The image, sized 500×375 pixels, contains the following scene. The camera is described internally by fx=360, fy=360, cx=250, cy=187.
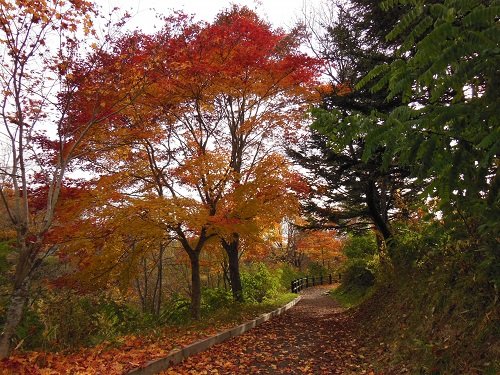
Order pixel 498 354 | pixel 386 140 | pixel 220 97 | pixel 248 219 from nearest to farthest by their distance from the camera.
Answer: pixel 386 140 < pixel 498 354 < pixel 248 219 < pixel 220 97

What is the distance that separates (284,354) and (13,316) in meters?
4.89

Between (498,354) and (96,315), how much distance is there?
24.7 feet

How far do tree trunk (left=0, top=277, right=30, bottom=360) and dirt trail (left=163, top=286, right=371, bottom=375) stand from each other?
2322mm

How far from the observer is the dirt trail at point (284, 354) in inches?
242

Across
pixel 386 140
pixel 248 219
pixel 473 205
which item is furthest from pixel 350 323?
pixel 386 140

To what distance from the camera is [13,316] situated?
533 cm

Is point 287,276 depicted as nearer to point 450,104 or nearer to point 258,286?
point 258,286

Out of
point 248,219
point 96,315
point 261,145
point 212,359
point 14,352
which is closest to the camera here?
point 14,352

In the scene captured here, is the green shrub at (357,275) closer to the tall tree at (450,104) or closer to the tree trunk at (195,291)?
the tree trunk at (195,291)

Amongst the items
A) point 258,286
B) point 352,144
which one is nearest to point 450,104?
point 352,144

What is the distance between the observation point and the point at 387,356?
19.9 ft

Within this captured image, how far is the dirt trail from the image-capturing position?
6148 millimetres

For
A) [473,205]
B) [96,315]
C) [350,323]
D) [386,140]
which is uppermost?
[386,140]

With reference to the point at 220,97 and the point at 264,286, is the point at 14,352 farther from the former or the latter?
the point at 264,286
